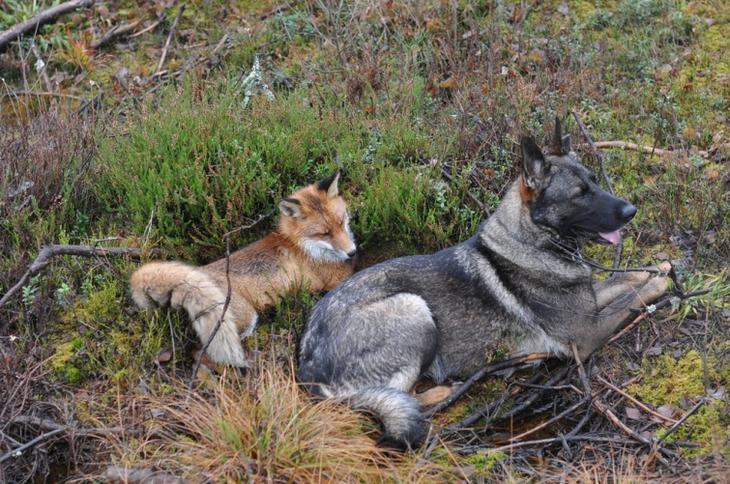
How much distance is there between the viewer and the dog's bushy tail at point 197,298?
5.55m

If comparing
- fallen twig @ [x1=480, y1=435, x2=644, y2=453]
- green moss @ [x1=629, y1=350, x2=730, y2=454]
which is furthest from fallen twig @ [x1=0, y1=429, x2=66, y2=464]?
green moss @ [x1=629, y1=350, x2=730, y2=454]

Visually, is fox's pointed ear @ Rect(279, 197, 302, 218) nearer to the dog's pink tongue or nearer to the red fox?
the red fox

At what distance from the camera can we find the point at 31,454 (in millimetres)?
5215

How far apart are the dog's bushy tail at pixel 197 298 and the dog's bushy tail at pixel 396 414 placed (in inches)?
37.8

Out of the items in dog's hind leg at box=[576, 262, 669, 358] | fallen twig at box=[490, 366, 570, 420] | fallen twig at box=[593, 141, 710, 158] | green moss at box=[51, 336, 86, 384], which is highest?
fallen twig at box=[593, 141, 710, 158]

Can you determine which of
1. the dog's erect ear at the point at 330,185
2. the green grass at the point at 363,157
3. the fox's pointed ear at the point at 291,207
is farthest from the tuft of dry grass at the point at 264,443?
the dog's erect ear at the point at 330,185

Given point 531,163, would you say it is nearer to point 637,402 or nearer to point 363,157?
point 637,402

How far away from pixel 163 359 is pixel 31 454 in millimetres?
1075

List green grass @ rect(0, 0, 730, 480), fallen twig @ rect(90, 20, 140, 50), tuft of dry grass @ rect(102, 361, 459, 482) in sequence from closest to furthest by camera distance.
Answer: tuft of dry grass @ rect(102, 361, 459, 482)
green grass @ rect(0, 0, 730, 480)
fallen twig @ rect(90, 20, 140, 50)

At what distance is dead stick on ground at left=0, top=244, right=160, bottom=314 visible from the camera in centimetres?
578

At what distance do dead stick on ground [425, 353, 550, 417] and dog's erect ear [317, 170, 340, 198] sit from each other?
1891mm

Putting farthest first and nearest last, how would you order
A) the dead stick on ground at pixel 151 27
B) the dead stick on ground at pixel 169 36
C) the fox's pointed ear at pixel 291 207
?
1. the dead stick on ground at pixel 151 27
2. the dead stick on ground at pixel 169 36
3. the fox's pointed ear at pixel 291 207

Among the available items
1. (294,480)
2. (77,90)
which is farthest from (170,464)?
(77,90)

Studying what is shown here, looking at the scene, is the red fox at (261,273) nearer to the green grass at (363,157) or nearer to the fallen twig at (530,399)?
the green grass at (363,157)
